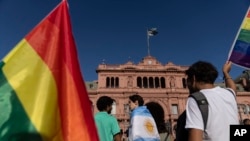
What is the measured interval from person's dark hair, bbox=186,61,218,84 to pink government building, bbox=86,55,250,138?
3870 cm

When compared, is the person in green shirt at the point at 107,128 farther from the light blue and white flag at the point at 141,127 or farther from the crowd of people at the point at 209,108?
the crowd of people at the point at 209,108

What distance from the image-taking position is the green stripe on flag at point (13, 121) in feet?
7.43

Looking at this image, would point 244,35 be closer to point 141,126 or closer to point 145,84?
point 141,126

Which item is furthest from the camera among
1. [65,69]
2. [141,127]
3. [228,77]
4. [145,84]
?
[145,84]

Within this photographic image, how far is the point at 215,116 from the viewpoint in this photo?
7.39 feet

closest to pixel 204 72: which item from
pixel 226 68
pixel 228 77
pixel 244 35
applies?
pixel 228 77

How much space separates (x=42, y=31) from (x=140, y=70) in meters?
40.4

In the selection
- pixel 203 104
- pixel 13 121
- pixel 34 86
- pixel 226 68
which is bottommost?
pixel 13 121

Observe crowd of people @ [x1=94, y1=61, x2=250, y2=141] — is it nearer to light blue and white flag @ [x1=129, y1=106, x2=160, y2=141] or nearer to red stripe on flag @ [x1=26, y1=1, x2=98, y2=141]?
red stripe on flag @ [x1=26, y1=1, x2=98, y2=141]

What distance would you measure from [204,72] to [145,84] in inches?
1627

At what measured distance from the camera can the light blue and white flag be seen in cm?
499

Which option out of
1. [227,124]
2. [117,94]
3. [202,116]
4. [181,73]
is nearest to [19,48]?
[202,116]

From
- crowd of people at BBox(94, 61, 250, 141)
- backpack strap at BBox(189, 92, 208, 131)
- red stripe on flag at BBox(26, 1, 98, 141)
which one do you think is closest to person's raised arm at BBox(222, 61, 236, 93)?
crowd of people at BBox(94, 61, 250, 141)

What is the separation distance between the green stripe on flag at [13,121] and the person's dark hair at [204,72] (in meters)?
1.46
